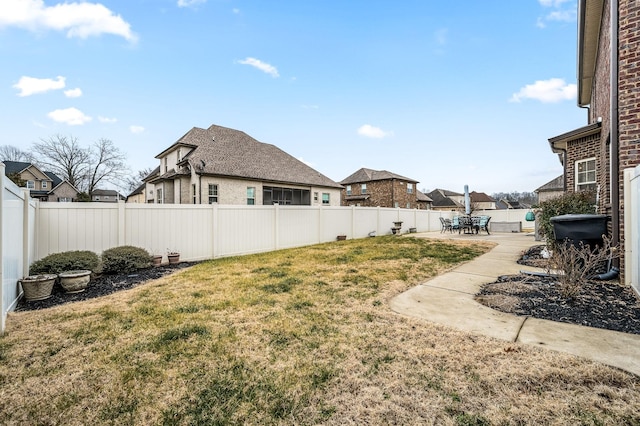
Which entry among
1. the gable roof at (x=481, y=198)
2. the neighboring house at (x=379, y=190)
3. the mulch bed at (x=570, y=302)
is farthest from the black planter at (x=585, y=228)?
the gable roof at (x=481, y=198)

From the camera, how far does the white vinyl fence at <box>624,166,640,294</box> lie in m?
4.05

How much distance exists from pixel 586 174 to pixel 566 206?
4.06 metres

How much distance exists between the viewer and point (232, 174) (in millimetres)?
16203

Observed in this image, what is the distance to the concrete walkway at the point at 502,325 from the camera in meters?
2.51

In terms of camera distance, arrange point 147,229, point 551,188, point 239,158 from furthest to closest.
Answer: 1. point 551,188
2. point 239,158
3. point 147,229

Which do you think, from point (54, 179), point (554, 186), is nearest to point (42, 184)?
point (54, 179)

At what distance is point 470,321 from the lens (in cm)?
338

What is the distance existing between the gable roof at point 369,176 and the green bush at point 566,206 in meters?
24.8

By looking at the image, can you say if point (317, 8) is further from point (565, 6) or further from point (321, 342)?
point (321, 342)

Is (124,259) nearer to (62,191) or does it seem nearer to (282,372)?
(282,372)

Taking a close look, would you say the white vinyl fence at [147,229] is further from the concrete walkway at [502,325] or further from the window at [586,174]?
the window at [586,174]

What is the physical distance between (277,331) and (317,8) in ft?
40.2

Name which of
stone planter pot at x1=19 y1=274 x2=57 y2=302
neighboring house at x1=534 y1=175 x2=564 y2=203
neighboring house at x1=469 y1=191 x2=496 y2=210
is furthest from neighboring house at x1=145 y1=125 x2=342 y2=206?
neighboring house at x1=469 y1=191 x2=496 y2=210

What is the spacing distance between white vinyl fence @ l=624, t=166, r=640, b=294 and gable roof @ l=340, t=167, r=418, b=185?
27.9 meters
